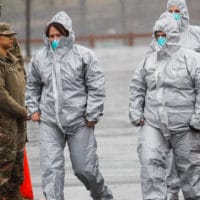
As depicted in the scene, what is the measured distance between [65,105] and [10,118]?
57 cm

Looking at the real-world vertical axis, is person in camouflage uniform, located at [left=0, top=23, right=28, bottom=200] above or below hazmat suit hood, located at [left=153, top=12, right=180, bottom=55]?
below

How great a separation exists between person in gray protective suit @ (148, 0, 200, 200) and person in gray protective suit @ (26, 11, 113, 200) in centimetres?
74

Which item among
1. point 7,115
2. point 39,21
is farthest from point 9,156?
point 39,21

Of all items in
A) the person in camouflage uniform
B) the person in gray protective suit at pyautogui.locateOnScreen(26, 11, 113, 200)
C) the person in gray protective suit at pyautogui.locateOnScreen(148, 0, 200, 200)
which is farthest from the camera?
the person in gray protective suit at pyautogui.locateOnScreen(148, 0, 200, 200)

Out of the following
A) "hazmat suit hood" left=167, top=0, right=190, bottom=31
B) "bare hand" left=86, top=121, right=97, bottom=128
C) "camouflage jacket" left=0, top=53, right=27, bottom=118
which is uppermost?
"hazmat suit hood" left=167, top=0, right=190, bottom=31

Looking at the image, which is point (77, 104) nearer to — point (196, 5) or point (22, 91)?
point (22, 91)

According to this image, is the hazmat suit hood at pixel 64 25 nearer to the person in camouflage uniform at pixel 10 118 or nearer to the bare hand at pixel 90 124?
the person in camouflage uniform at pixel 10 118

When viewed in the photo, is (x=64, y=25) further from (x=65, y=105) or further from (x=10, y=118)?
(x=10, y=118)

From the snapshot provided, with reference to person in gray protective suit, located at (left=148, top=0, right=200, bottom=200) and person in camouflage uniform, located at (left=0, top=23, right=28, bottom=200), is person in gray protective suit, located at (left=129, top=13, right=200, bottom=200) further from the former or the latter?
person in camouflage uniform, located at (left=0, top=23, right=28, bottom=200)

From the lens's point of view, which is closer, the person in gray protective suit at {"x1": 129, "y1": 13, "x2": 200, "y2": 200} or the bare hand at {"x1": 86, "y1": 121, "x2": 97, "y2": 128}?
the person in gray protective suit at {"x1": 129, "y1": 13, "x2": 200, "y2": 200}

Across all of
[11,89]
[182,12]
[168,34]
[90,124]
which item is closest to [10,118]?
[11,89]

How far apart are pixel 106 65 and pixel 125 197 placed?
25.1 metres

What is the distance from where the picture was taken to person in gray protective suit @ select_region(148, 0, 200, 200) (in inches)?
483

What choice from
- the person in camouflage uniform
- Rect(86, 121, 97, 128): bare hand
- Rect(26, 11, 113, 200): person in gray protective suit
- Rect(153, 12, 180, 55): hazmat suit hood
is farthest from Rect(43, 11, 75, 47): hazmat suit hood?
Rect(153, 12, 180, 55): hazmat suit hood
